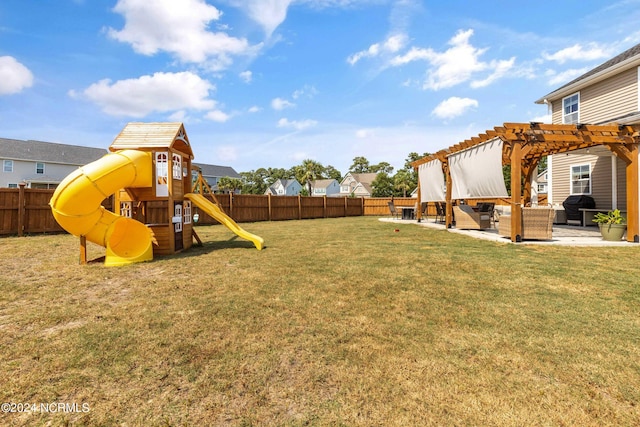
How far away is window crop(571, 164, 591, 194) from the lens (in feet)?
41.2

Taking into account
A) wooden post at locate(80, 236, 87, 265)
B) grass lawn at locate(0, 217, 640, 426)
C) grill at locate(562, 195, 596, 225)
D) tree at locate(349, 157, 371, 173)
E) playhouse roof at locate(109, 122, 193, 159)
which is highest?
tree at locate(349, 157, 371, 173)

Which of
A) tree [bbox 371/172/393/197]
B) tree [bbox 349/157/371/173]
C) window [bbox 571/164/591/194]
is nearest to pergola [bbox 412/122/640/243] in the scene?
window [bbox 571/164/591/194]

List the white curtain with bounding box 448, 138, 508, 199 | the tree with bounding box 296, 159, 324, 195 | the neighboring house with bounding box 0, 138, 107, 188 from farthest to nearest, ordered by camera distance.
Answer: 1. the tree with bounding box 296, 159, 324, 195
2. the neighboring house with bounding box 0, 138, 107, 188
3. the white curtain with bounding box 448, 138, 508, 199

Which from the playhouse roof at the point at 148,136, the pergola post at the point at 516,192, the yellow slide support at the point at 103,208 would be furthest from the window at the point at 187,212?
the pergola post at the point at 516,192

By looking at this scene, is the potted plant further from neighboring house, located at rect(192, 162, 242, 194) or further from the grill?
neighboring house, located at rect(192, 162, 242, 194)

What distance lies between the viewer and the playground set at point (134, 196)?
5.59 m

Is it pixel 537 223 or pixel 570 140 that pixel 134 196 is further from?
pixel 570 140

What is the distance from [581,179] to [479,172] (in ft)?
23.3

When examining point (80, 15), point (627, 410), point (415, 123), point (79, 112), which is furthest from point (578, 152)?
point (79, 112)

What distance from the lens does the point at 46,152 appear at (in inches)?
1122

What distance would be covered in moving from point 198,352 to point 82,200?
4.96m

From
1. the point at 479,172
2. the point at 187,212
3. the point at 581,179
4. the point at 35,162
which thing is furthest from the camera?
the point at 35,162

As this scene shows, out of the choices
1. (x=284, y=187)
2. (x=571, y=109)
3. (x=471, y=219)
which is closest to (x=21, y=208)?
(x=471, y=219)

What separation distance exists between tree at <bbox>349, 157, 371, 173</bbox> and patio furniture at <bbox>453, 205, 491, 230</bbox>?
61.3 meters
